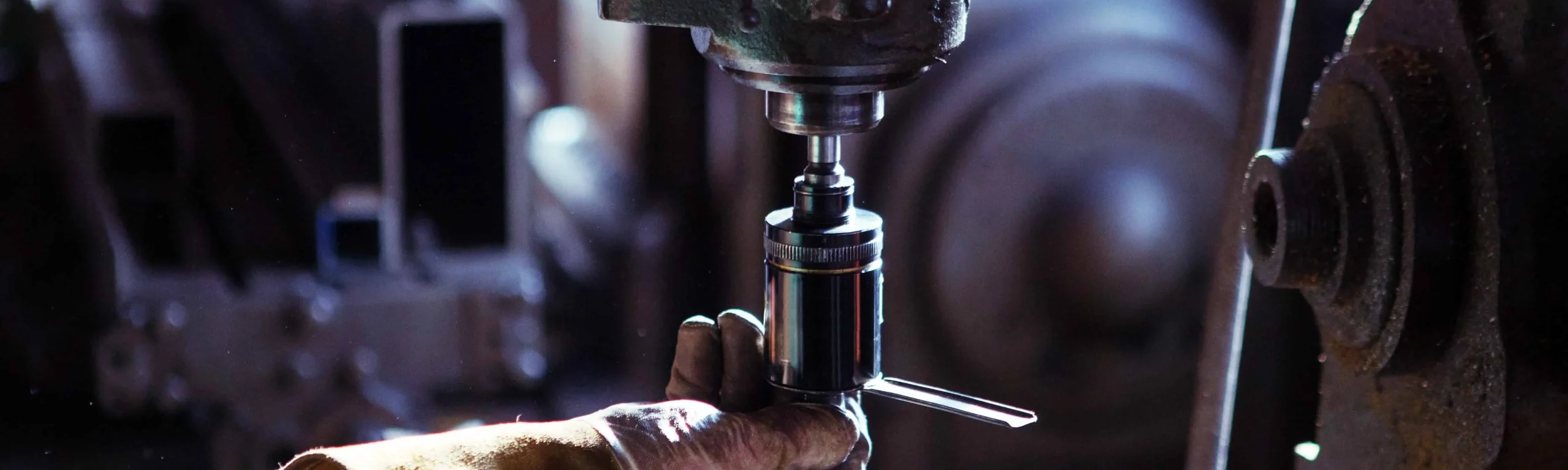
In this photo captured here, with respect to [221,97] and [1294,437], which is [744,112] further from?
[1294,437]

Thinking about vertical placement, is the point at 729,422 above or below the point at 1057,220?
below

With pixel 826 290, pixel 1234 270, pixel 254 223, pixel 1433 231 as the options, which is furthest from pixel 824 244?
pixel 254 223

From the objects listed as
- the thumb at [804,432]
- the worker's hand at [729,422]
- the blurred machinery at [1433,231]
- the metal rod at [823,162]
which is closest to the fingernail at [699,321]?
the worker's hand at [729,422]

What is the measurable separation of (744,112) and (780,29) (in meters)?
0.80

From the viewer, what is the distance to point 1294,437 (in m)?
1.56

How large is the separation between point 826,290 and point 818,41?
0.20 metres

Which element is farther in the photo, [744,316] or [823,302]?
[744,316]

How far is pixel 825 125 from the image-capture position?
2.76 feet

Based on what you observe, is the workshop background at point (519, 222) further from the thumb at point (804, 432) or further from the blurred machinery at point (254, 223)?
the thumb at point (804, 432)

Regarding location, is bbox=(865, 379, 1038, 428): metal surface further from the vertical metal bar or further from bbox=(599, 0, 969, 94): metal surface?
the vertical metal bar

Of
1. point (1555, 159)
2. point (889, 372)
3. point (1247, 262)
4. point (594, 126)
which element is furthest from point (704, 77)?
point (1555, 159)

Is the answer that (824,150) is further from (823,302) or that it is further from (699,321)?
(699,321)

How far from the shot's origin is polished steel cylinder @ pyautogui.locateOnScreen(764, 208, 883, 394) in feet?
2.87

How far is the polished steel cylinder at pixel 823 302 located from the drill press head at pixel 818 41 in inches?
3.2
